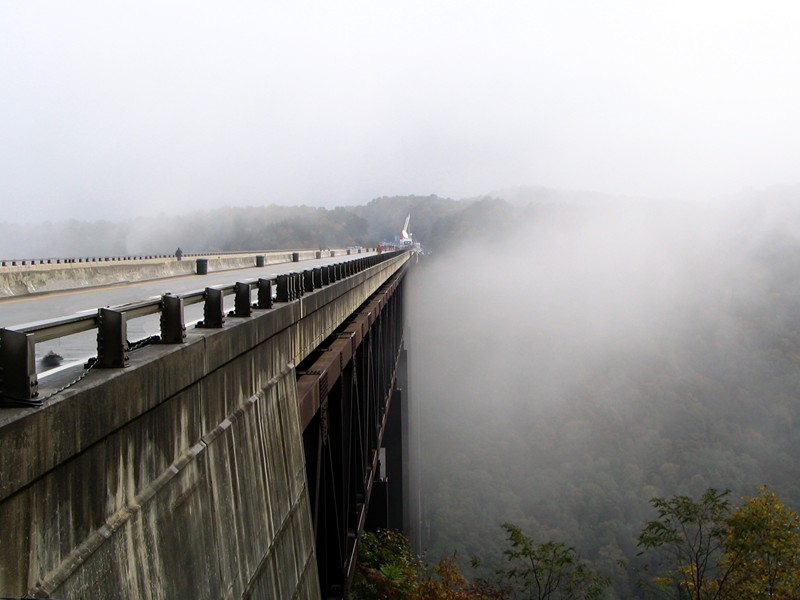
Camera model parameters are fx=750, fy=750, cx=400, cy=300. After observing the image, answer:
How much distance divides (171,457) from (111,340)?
102 cm

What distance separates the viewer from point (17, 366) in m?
3.56

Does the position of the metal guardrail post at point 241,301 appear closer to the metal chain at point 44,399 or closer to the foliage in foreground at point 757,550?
the metal chain at point 44,399

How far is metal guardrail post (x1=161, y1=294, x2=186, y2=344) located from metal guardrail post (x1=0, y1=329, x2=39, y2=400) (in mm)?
1887

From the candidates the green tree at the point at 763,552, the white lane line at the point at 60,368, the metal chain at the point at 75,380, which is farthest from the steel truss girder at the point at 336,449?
the green tree at the point at 763,552

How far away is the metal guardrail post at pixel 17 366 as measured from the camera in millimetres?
3525

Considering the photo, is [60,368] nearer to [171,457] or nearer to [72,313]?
[171,457]

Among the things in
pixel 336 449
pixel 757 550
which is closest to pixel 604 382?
pixel 757 550

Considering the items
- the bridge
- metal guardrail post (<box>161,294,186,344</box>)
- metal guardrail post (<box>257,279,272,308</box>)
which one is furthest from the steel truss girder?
metal guardrail post (<box>161,294,186,344</box>)

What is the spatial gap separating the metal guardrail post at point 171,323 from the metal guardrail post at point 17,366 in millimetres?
1887

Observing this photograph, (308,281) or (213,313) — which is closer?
(213,313)

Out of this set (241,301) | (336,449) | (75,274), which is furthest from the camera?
(75,274)

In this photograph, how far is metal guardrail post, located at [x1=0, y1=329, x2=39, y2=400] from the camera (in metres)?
3.53

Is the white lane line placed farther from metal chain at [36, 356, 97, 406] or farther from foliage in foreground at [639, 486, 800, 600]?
foliage in foreground at [639, 486, 800, 600]

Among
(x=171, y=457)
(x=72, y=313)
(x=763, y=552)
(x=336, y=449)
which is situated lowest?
(x=763, y=552)
